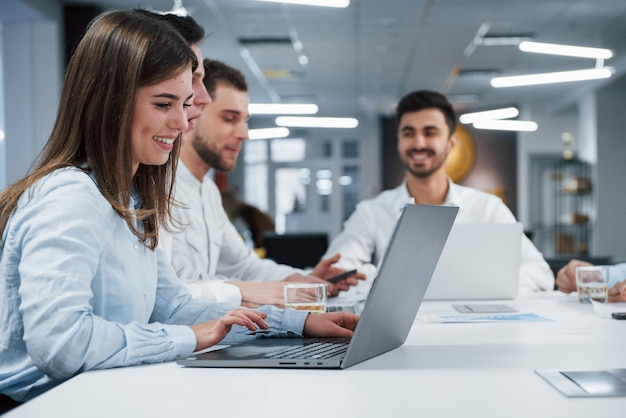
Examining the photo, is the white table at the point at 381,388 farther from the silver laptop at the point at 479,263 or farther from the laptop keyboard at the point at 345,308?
the silver laptop at the point at 479,263

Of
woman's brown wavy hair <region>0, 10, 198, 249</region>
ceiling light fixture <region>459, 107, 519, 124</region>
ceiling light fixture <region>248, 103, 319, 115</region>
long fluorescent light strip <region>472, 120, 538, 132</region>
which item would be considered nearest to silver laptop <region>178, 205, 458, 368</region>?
woman's brown wavy hair <region>0, 10, 198, 249</region>

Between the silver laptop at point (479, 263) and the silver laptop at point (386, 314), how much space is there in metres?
0.94

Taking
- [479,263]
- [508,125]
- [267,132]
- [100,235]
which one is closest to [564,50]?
[508,125]

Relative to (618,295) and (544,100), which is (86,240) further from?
(544,100)

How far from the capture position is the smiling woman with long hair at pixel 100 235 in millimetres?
1294

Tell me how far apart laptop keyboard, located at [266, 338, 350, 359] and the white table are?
7 centimetres

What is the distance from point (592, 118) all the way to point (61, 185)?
38.0 ft

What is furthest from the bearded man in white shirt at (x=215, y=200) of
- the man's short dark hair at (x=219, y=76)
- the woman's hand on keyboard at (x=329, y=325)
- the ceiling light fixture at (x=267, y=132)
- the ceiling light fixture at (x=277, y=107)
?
the ceiling light fixture at (x=267, y=132)

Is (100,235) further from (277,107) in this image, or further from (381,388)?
(277,107)

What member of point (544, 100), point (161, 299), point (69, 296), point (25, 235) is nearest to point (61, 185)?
point (25, 235)

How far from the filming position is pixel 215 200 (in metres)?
3.40

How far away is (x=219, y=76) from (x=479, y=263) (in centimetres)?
153

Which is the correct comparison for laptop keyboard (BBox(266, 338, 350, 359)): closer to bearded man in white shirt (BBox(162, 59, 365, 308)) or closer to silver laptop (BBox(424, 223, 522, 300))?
silver laptop (BBox(424, 223, 522, 300))

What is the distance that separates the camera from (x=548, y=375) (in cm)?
118
